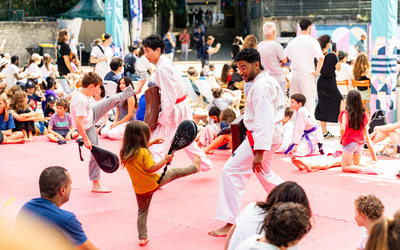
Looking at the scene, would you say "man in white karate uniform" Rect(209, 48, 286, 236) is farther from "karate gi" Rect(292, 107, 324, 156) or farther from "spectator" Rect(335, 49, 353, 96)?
"spectator" Rect(335, 49, 353, 96)

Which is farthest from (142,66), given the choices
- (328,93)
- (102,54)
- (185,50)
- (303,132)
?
(185,50)

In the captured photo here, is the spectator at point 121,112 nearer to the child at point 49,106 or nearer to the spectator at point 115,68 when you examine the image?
the spectator at point 115,68

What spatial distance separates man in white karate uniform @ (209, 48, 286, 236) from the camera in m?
4.11

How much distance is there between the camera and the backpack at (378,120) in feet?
26.7

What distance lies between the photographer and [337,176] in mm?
6527

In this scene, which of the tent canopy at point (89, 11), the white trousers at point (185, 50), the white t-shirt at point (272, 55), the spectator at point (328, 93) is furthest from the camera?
the white trousers at point (185, 50)

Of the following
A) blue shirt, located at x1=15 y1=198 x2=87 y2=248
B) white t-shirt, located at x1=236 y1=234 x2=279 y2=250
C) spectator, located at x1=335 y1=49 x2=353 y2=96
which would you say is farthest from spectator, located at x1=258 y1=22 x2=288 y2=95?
white t-shirt, located at x1=236 y1=234 x2=279 y2=250

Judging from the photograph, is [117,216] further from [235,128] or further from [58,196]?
[58,196]

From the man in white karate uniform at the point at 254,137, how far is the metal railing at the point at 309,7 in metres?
23.7

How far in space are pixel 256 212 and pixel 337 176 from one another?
12.8 ft

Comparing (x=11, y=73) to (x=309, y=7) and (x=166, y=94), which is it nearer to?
(x=166, y=94)

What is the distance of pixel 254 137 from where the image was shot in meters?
4.12

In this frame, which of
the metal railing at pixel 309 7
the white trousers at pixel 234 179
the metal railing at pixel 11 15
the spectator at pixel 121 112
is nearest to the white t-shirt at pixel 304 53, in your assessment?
the spectator at pixel 121 112

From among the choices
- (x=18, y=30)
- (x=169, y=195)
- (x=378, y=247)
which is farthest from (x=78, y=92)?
(x=18, y=30)
